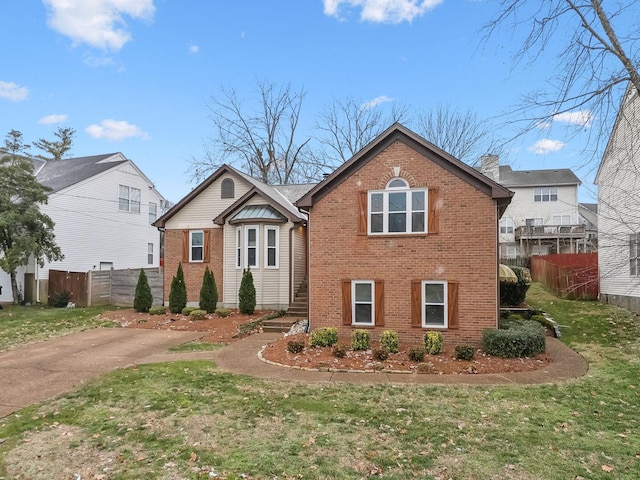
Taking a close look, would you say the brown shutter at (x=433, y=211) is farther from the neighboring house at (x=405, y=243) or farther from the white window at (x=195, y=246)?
the white window at (x=195, y=246)

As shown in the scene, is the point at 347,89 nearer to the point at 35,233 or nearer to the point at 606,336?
the point at 35,233

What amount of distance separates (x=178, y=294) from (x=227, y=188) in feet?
16.2

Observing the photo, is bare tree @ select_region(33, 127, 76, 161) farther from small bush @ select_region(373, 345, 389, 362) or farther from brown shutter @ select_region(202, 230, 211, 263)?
small bush @ select_region(373, 345, 389, 362)

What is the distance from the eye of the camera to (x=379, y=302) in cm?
1151

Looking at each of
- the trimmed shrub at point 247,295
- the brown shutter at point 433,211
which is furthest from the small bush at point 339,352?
the trimmed shrub at point 247,295

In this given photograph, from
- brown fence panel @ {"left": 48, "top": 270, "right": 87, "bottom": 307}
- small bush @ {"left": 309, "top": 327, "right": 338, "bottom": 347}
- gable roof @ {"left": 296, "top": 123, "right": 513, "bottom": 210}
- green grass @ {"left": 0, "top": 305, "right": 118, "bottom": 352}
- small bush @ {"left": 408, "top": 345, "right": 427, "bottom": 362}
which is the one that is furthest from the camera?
brown fence panel @ {"left": 48, "top": 270, "right": 87, "bottom": 307}

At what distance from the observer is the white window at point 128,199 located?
2634cm

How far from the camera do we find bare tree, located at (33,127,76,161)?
4311 centimetres

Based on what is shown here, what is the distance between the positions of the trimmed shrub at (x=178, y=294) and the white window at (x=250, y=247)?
273cm

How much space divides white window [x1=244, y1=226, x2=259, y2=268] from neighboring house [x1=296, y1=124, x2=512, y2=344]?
5.16 m

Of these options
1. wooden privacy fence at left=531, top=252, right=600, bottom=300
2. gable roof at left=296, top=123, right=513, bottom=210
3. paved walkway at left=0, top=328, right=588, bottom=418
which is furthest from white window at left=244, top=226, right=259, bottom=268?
wooden privacy fence at left=531, top=252, right=600, bottom=300

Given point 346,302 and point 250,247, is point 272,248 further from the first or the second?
point 346,302

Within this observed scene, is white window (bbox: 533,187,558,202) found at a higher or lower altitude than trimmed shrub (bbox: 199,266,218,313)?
higher

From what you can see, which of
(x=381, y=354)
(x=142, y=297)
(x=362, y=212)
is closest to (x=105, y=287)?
(x=142, y=297)
